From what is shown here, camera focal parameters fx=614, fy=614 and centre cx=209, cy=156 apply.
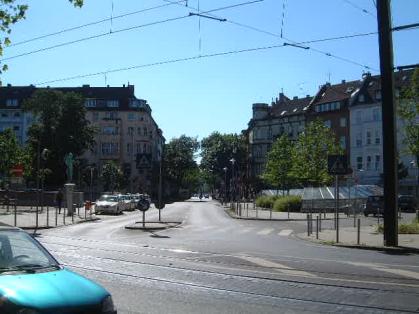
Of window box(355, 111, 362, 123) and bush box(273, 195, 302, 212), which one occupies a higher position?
window box(355, 111, 362, 123)

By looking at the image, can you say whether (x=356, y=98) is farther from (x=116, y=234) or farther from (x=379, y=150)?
(x=116, y=234)

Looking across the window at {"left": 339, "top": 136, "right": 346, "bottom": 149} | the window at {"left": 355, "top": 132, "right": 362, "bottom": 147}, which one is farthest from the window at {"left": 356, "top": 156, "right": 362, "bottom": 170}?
the window at {"left": 339, "top": 136, "right": 346, "bottom": 149}

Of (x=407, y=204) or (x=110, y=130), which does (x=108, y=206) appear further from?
(x=110, y=130)

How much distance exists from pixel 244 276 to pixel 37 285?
24.6 feet

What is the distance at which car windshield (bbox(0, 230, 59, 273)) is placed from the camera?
6.70 m

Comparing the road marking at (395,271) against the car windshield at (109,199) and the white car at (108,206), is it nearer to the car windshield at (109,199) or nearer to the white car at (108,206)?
the white car at (108,206)

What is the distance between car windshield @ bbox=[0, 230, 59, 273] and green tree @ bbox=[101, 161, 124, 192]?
88338mm

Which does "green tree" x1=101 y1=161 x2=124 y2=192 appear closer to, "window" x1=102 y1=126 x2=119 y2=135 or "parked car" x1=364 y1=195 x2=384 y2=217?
"window" x1=102 y1=126 x2=119 y2=135

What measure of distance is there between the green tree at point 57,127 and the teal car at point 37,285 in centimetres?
8412

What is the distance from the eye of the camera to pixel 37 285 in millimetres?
6012

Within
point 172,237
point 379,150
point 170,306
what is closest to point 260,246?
point 172,237

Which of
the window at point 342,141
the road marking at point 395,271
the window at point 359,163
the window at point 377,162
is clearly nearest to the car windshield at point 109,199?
the road marking at point 395,271

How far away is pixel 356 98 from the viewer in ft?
299

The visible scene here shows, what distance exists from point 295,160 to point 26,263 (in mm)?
65703
